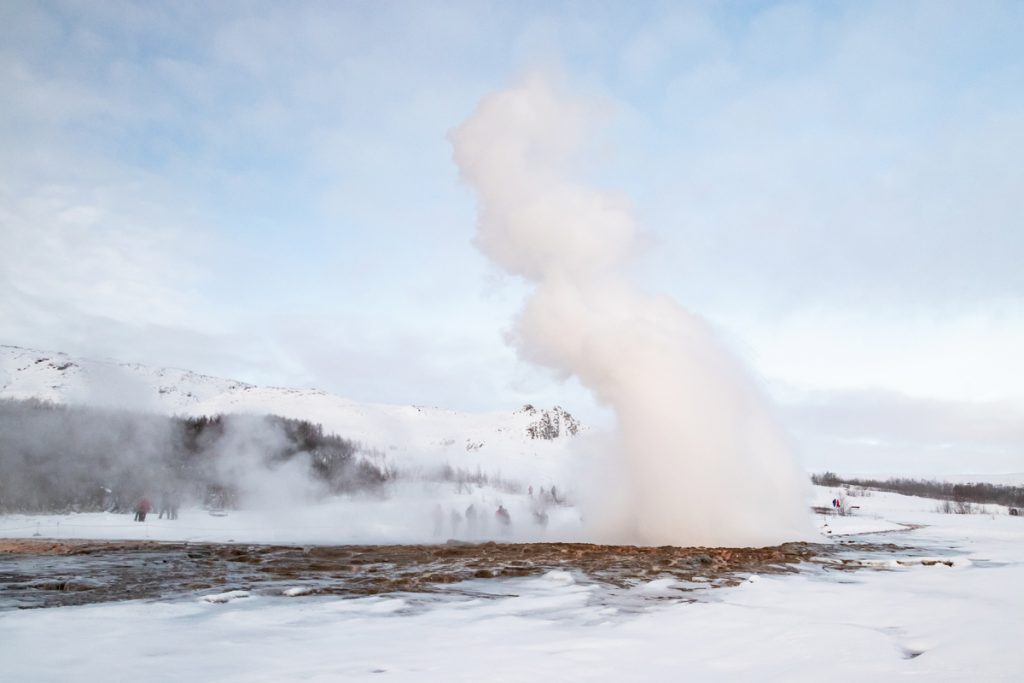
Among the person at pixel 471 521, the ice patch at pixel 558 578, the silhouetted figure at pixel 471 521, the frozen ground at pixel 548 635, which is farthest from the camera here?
the silhouetted figure at pixel 471 521

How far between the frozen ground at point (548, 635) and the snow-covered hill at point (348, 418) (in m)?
53.0

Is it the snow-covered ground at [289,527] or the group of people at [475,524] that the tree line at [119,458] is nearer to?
the snow-covered ground at [289,527]

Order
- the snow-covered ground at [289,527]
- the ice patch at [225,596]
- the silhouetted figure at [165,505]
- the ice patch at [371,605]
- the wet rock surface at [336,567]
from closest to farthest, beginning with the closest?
1. the ice patch at [371,605]
2. the ice patch at [225,596]
3. the wet rock surface at [336,567]
4. the snow-covered ground at [289,527]
5. the silhouetted figure at [165,505]

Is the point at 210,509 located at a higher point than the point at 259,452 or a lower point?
lower

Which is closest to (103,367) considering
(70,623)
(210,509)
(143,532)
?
(210,509)

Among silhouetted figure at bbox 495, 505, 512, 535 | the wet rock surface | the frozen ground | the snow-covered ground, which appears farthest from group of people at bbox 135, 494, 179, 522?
the frozen ground

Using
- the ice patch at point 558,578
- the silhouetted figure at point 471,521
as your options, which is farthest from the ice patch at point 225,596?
the silhouetted figure at point 471,521

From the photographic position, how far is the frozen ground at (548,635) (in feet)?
18.0

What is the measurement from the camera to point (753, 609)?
8.70m

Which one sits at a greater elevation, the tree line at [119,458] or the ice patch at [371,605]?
the tree line at [119,458]

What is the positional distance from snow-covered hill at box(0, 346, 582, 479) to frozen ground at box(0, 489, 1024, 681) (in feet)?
174

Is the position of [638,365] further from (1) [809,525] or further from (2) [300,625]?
(2) [300,625]

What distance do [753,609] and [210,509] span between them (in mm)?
36581

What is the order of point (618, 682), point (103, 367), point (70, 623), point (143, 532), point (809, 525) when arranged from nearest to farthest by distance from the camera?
point (618, 682) < point (70, 623) < point (809, 525) < point (143, 532) < point (103, 367)
